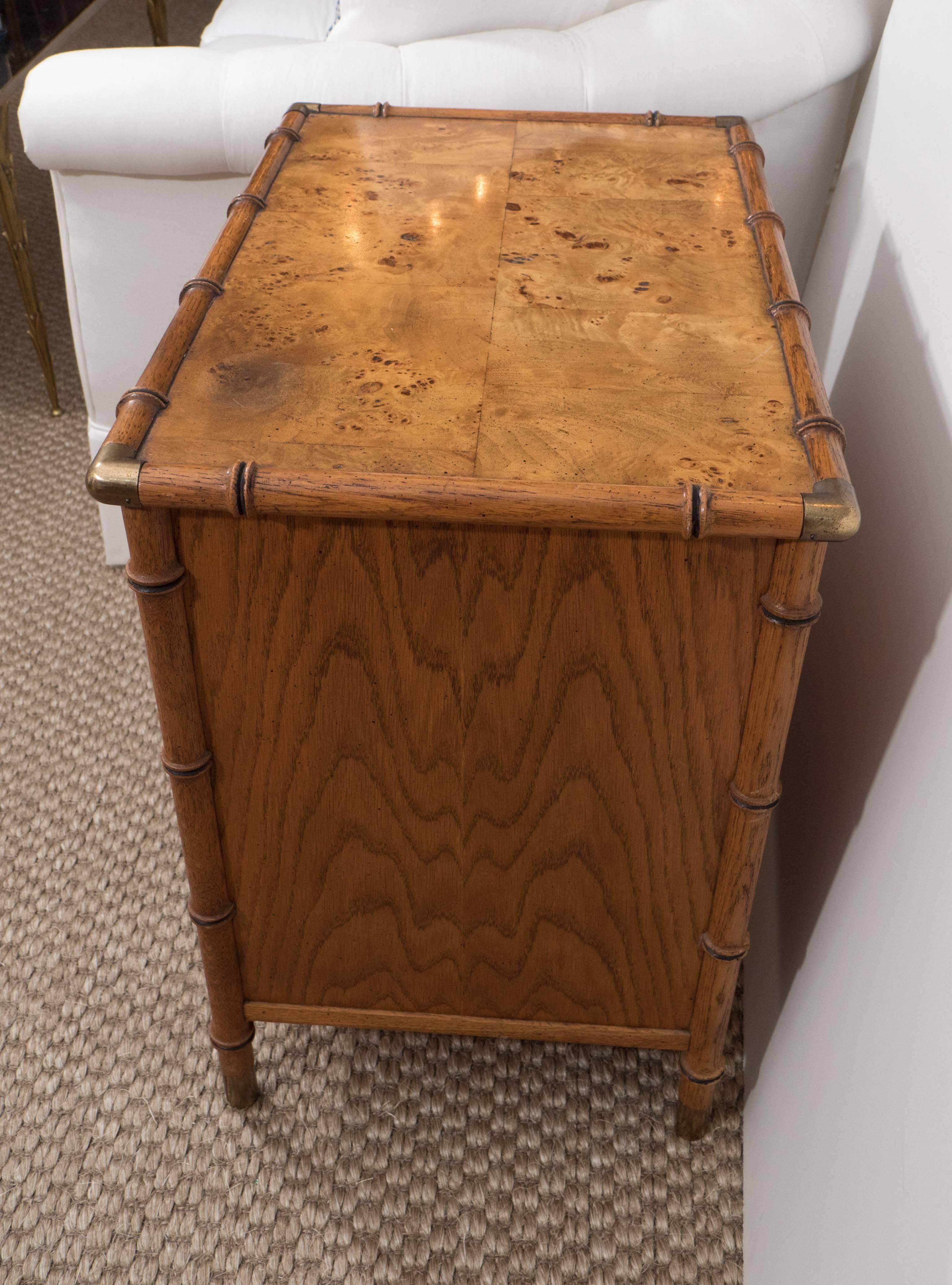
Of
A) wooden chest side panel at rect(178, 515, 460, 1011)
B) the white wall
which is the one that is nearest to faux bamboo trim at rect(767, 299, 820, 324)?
the white wall

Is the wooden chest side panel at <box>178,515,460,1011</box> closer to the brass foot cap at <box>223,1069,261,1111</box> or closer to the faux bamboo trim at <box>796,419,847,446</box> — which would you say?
the brass foot cap at <box>223,1069,261,1111</box>

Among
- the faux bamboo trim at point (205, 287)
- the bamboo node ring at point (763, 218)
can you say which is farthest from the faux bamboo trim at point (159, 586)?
the bamboo node ring at point (763, 218)

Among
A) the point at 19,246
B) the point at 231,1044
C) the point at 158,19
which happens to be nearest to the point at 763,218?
the point at 231,1044

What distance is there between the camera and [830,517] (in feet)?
2.22

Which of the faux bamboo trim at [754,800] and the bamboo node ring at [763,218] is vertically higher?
the bamboo node ring at [763,218]

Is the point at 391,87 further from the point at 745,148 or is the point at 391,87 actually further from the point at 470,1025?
the point at 470,1025

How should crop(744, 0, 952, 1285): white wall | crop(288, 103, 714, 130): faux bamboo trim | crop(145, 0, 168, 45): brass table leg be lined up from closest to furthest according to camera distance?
crop(744, 0, 952, 1285): white wall < crop(288, 103, 714, 130): faux bamboo trim < crop(145, 0, 168, 45): brass table leg

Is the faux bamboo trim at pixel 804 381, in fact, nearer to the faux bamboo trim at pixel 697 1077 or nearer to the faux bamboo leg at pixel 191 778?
the faux bamboo leg at pixel 191 778

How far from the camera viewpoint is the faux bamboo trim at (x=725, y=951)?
0.92 meters

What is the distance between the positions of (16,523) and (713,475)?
4.68 feet

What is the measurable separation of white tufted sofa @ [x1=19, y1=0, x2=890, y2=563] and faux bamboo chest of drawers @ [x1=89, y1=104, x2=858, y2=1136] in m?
0.21

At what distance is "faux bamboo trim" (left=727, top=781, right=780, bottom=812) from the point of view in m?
0.83

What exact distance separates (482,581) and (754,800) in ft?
0.90

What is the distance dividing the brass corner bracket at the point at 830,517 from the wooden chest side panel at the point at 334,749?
23 centimetres
